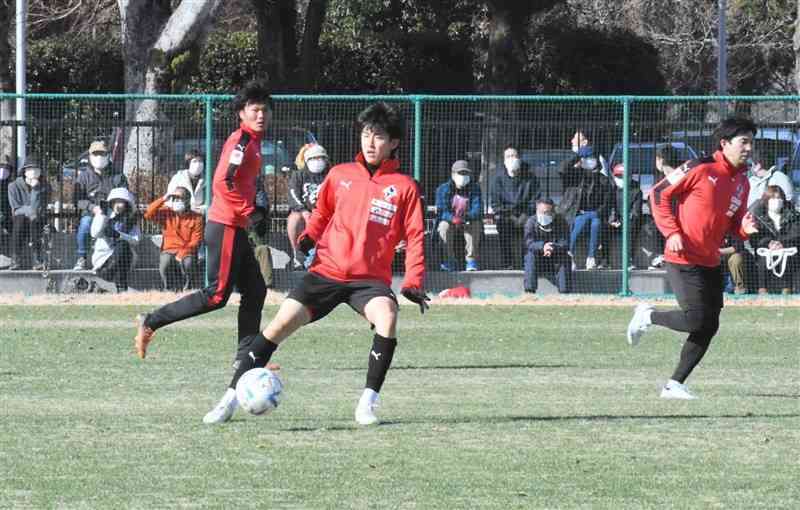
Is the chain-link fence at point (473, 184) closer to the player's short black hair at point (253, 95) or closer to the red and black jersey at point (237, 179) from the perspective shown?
the red and black jersey at point (237, 179)

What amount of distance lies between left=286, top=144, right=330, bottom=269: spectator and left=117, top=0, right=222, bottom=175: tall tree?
5.88ft

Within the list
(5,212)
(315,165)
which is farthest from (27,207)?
(315,165)

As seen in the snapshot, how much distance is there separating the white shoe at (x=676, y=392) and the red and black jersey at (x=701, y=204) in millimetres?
785

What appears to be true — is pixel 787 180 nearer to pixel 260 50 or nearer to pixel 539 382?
pixel 539 382

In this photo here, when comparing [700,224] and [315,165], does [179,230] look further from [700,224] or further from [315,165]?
[700,224]

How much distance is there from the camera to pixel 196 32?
2330 cm

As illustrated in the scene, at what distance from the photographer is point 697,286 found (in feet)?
35.0

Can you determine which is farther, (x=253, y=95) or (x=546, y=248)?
(x=546, y=248)

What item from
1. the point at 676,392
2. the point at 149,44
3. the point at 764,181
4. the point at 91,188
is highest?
the point at 149,44

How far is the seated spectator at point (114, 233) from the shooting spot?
19.0m

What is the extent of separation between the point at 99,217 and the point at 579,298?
5571 millimetres

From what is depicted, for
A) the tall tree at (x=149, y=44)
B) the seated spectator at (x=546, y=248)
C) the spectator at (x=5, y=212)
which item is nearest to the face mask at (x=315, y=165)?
the tall tree at (x=149, y=44)

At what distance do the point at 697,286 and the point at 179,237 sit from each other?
9380mm

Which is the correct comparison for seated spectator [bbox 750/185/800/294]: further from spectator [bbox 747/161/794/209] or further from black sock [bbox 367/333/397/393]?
black sock [bbox 367/333/397/393]
